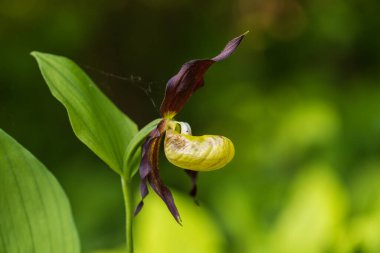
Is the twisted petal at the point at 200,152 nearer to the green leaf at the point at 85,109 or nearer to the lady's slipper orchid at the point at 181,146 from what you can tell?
the lady's slipper orchid at the point at 181,146

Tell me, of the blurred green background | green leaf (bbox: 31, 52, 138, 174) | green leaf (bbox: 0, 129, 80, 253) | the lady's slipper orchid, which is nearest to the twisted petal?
the lady's slipper orchid

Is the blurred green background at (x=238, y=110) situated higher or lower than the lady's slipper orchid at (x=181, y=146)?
lower

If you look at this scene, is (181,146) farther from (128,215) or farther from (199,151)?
(128,215)

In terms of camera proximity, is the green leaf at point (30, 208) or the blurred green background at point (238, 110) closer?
the green leaf at point (30, 208)

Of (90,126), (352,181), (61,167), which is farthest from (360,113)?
(90,126)

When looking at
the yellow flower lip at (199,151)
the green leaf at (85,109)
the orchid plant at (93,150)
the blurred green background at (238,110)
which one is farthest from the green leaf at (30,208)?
the blurred green background at (238,110)

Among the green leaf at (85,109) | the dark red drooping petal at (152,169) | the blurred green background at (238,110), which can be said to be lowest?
the blurred green background at (238,110)

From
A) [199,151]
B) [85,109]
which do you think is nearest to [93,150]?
[85,109]
